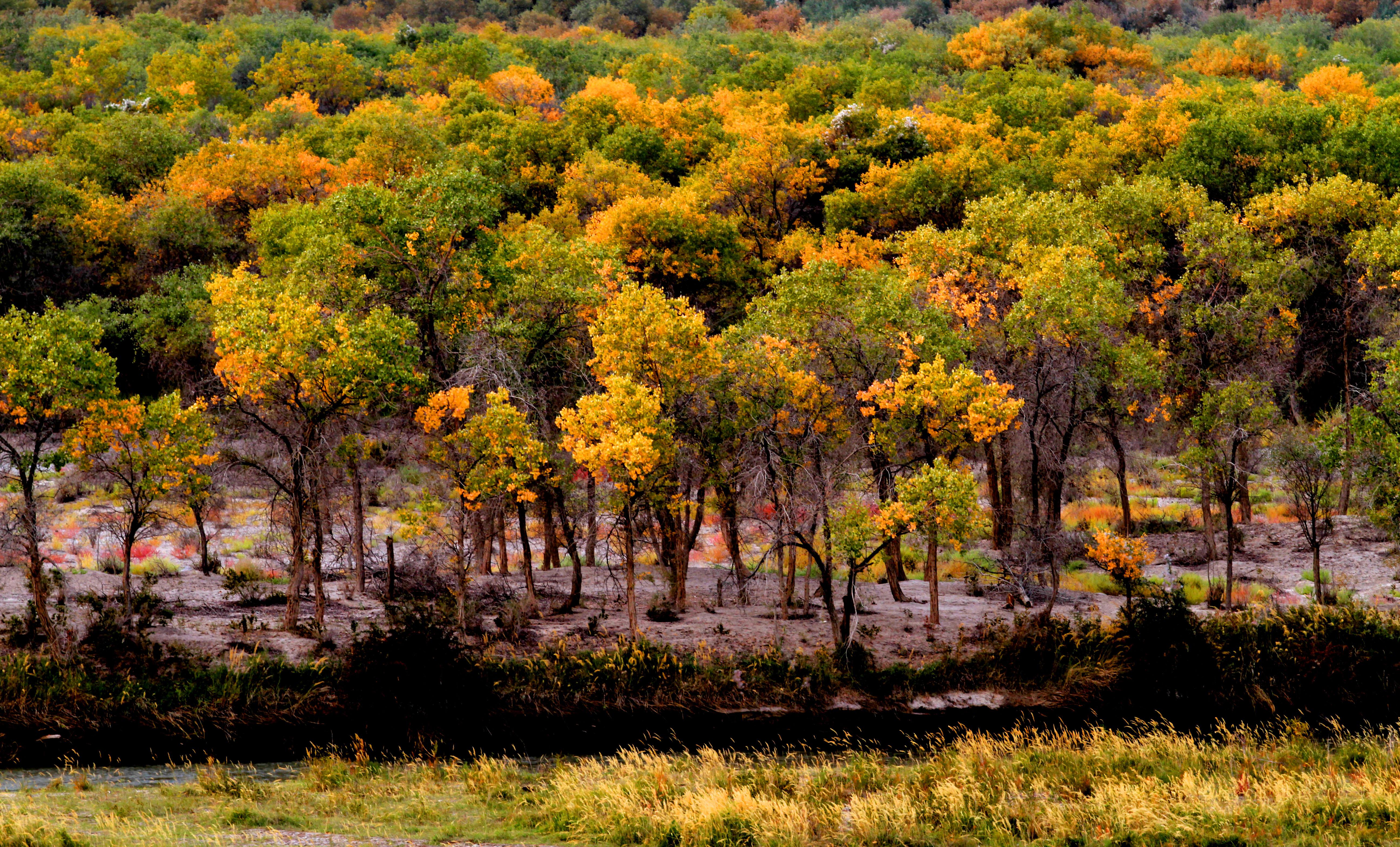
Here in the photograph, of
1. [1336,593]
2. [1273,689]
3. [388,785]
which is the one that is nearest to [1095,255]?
[1336,593]

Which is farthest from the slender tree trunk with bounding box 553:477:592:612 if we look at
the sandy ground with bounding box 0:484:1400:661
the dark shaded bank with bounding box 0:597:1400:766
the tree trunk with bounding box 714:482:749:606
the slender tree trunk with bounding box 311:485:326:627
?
the slender tree trunk with bounding box 311:485:326:627

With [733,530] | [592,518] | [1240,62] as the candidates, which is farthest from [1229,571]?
[1240,62]

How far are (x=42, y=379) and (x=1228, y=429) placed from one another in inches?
1203

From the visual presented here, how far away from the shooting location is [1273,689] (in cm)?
2948

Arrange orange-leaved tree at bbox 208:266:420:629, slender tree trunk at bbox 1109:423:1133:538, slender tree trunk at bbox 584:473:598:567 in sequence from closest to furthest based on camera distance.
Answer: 1. orange-leaved tree at bbox 208:266:420:629
2. slender tree trunk at bbox 584:473:598:567
3. slender tree trunk at bbox 1109:423:1133:538

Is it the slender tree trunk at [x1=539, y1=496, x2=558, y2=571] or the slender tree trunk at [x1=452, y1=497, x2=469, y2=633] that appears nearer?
the slender tree trunk at [x1=452, y1=497, x2=469, y2=633]

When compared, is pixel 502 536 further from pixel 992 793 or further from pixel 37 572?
pixel 992 793

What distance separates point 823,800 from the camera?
21.7 meters

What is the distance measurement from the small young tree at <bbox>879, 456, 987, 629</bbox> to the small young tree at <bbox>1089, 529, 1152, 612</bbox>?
6871 millimetres

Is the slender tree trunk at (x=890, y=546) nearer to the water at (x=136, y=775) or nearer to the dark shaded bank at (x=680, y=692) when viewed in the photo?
the dark shaded bank at (x=680, y=692)

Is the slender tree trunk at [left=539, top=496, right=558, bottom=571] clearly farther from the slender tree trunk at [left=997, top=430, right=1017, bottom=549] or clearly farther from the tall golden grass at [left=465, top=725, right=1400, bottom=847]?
the slender tree trunk at [left=997, top=430, right=1017, bottom=549]

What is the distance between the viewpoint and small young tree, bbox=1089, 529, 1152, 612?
33625mm

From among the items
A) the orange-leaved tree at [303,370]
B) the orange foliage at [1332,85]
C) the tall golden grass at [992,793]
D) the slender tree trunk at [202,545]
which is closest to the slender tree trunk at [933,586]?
the tall golden grass at [992,793]

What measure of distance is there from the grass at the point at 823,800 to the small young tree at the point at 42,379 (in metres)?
7.20
